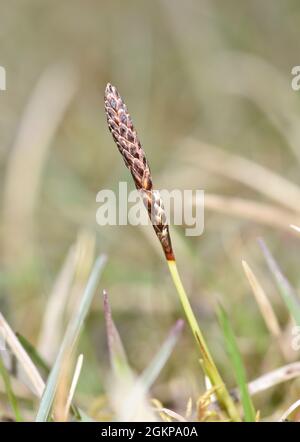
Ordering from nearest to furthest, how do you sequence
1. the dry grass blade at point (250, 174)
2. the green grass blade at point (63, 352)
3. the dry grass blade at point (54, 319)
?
1. the green grass blade at point (63, 352)
2. the dry grass blade at point (54, 319)
3. the dry grass blade at point (250, 174)

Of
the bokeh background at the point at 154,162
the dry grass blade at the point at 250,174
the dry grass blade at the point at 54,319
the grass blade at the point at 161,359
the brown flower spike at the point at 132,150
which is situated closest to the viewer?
the brown flower spike at the point at 132,150

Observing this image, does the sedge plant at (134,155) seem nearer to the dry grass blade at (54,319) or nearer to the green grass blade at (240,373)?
the green grass blade at (240,373)

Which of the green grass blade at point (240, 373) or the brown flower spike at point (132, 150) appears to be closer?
the brown flower spike at point (132, 150)

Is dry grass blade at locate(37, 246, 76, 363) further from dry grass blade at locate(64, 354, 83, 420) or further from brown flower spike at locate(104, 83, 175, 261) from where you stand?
brown flower spike at locate(104, 83, 175, 261)

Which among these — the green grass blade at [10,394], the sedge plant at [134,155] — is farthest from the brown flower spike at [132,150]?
the green grass blade at [10,394]

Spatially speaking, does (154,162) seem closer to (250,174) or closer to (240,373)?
(250,174)

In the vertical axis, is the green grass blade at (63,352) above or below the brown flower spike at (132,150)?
below
